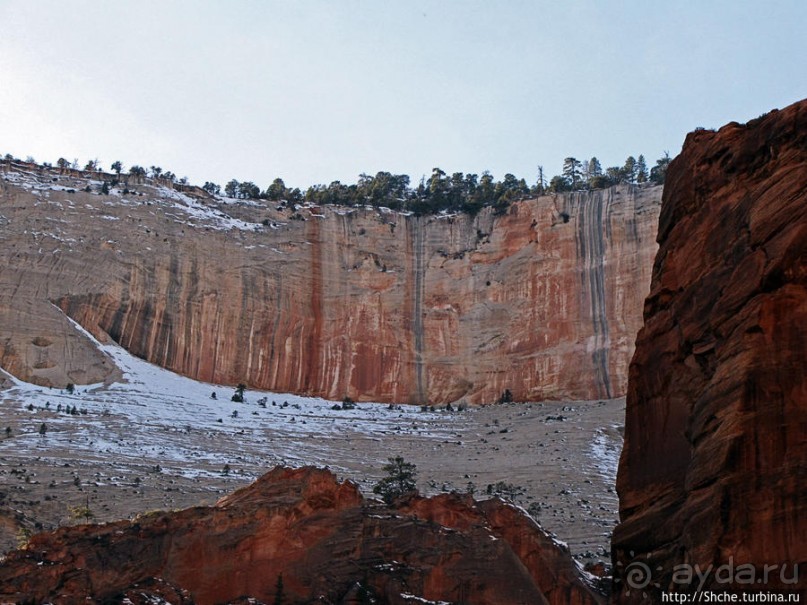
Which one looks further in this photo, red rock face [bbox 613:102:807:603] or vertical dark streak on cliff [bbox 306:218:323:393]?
vertical dark streak on cliff [bbox 306:218:323:393]

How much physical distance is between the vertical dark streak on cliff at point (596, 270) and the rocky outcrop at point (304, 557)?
41984 mm

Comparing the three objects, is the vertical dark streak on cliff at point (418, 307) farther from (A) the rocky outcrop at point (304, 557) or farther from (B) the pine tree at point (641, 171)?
(A) the rocky outcrop at point (304, 557)

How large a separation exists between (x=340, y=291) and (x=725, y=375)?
67.7 m

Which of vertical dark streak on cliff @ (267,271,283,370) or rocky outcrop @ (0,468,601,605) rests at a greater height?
vertical dark streak on cliff @ (267,271,283,370)

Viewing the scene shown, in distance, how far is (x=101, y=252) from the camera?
7912 cm

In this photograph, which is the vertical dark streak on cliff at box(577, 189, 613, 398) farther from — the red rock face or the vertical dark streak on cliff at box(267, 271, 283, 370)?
the red rock face

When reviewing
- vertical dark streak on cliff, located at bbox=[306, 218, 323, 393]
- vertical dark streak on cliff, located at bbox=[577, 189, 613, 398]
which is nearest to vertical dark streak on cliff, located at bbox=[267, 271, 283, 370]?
vertical dark streak on cliff, located at bbox=[306, 218, 323, 393]

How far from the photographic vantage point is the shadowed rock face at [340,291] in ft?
247

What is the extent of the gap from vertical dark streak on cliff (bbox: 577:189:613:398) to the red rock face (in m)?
55.6

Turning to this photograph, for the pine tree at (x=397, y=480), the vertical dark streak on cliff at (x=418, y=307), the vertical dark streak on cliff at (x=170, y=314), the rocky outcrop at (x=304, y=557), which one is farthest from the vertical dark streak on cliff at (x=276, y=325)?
the rocky outcrop at (x=304, y=557)

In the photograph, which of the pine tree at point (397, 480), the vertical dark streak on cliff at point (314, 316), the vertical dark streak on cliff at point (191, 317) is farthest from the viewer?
the vertical dark streak on cliff at point (314, 316)

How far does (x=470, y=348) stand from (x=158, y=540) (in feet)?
164

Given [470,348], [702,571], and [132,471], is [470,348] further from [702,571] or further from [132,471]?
[702,571]

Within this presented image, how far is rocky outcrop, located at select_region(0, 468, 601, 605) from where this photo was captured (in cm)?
2869
